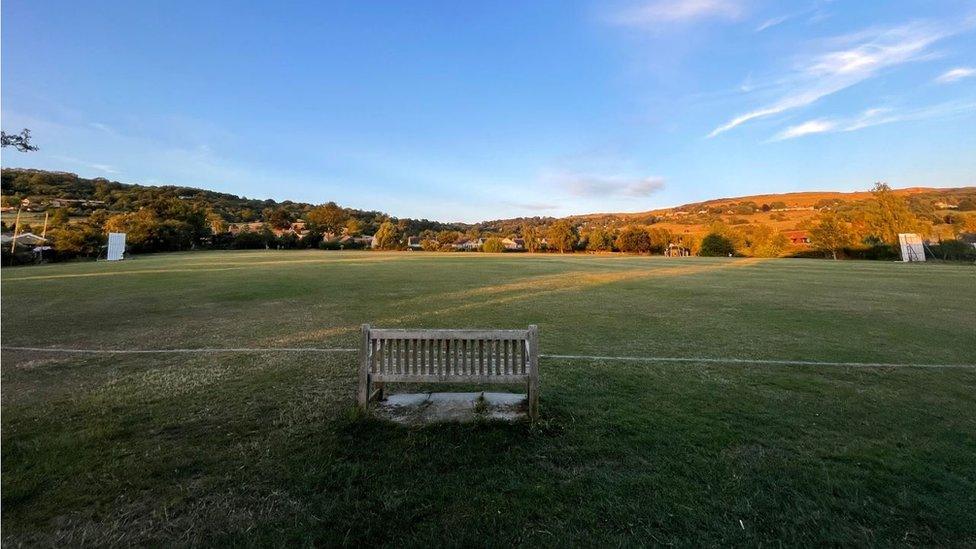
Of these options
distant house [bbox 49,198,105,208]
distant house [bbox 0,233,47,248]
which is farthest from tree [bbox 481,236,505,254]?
distant house [bbox 49,198,105,208]

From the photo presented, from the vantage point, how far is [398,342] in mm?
4668

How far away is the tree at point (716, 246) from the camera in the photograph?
3152 inches

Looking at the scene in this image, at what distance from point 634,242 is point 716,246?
52.9 ft

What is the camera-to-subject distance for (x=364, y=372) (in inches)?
178

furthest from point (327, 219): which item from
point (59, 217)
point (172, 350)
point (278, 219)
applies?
point (172, 350)

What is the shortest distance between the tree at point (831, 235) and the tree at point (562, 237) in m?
43.2

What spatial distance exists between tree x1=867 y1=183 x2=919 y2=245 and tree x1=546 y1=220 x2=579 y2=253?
1949 inches

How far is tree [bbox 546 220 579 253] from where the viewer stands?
94.8 m

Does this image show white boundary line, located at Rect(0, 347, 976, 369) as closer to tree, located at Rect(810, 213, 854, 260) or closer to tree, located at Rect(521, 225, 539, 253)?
tree, located at Rect(810, 213, 854, 260)

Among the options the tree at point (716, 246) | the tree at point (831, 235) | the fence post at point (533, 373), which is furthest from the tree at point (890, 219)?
the fence post at point (533, 373)

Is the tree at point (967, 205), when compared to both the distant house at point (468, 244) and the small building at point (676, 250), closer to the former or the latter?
the small building at point (676, 250)

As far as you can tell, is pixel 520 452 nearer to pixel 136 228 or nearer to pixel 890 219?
pixel 136 228

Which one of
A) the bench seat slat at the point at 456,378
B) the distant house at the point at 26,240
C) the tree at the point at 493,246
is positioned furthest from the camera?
the tree at the point at 493,246

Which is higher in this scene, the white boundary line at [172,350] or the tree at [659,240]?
the tree at [659,240]
